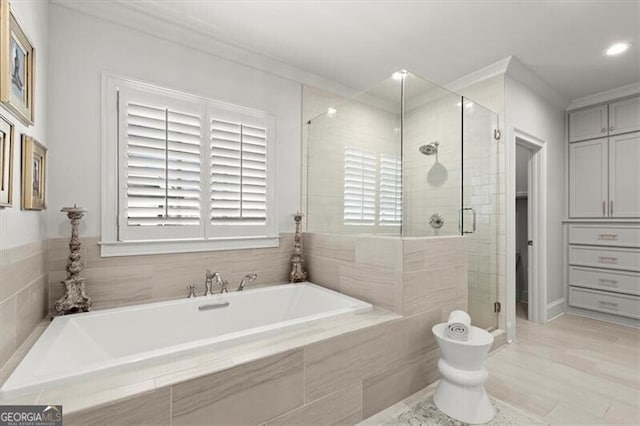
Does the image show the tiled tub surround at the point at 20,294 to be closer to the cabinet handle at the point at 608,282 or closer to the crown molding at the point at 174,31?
the crown molding at the point at 174,31

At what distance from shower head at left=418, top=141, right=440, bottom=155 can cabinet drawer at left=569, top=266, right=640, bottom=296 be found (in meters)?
2.60

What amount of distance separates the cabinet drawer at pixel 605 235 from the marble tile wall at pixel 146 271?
11.8 feet

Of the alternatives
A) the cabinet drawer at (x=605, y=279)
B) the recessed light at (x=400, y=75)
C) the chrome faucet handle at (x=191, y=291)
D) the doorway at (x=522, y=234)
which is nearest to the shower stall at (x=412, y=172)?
the recessed light at (x=400, y=75)

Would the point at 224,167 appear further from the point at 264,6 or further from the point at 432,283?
the point at 432,283

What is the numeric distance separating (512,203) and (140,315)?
10.4 ft

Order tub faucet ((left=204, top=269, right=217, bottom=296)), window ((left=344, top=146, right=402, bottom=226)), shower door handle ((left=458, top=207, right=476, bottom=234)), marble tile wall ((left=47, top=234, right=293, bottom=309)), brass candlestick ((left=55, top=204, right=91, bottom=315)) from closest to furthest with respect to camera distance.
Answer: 1. brass candlestick ((left=55, top=204, right=91, bottom=315))
2. marble tile wall ((left=47, top=234, right=293, bottom=309))
3. tub faucet ((left=204, top=269, right=217, bottom=296))
4. window ((left=344, top=146, right=402, bottom=226))
5. shower door handle ((left=458, top=207, right=476, bottom=234))

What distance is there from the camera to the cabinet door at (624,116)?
311 cm

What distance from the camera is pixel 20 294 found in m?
1.36

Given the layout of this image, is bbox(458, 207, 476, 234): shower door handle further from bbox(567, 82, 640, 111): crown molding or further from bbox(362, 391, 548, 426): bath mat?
bbox(567, 82, 640, 111): crown molding

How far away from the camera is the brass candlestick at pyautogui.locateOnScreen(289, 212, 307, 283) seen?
8.79 ft

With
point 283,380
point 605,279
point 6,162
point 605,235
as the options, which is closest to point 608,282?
point 605,279

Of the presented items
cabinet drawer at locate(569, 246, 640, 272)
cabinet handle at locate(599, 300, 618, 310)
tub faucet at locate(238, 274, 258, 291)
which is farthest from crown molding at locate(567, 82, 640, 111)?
tub faucet at locate(238, 274, 258, 291)

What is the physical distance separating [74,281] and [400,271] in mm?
1975

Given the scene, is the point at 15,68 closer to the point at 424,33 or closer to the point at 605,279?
the point at 424,33
